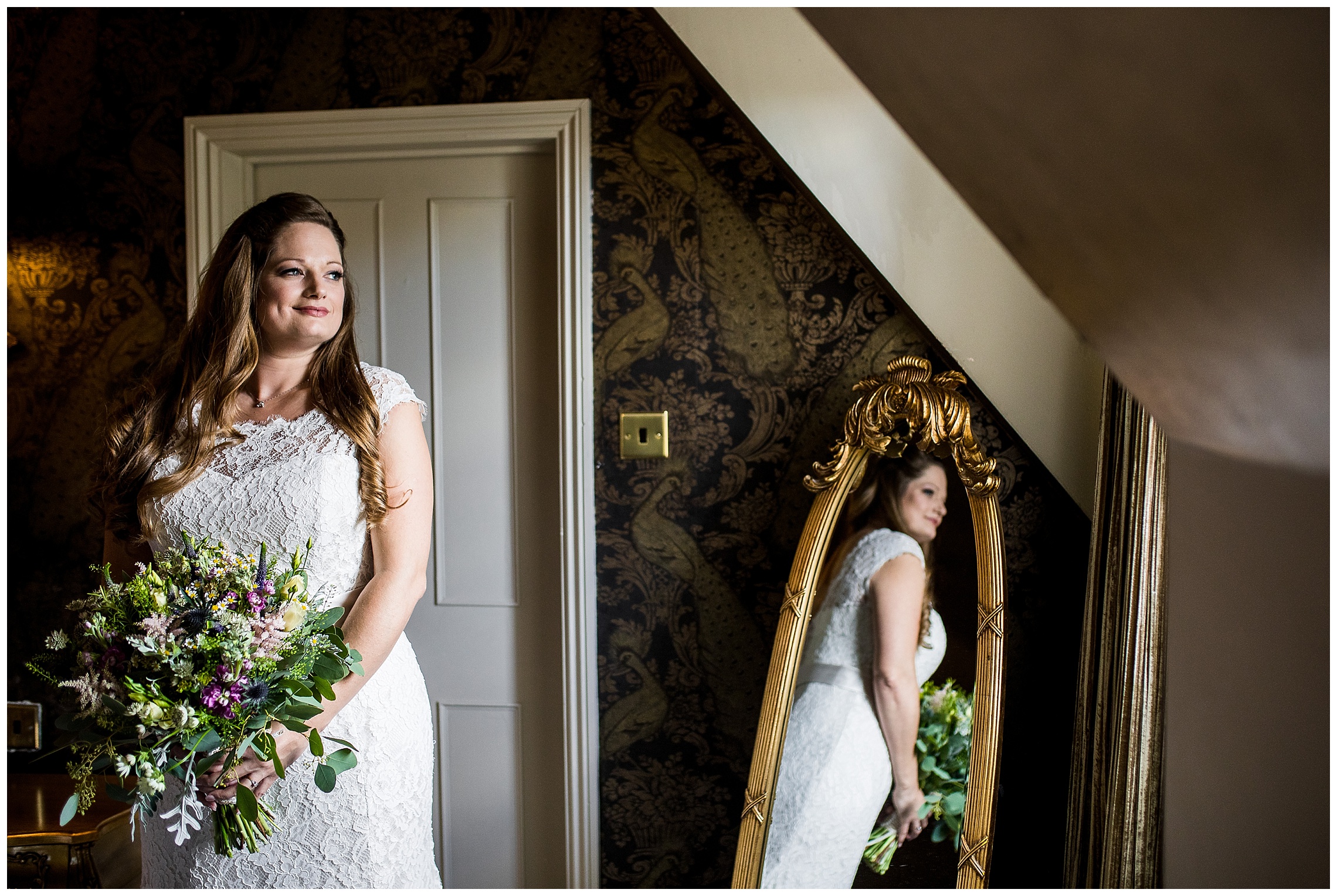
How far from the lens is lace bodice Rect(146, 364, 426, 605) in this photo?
151 cm

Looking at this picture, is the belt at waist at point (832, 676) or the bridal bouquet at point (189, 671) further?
the belt at waist at point (832, 676)

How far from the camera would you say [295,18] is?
2244mm

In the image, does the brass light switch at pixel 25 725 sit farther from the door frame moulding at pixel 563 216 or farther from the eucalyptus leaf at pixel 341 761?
the eucalyptus leaf at pixel 341 761

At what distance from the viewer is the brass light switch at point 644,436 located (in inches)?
86.3

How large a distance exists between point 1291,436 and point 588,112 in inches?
85.1

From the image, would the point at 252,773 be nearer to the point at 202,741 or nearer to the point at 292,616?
the point at 202,741

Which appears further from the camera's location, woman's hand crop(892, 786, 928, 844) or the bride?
woman's hand crop(892, 786, 928, 844)

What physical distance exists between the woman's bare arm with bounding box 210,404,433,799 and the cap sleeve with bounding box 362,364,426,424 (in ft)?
0.04

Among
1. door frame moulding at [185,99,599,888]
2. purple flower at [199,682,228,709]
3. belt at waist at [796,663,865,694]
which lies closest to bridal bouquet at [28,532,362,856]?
purple flower at [199,682,228,709]

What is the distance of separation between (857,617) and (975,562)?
0.94ft

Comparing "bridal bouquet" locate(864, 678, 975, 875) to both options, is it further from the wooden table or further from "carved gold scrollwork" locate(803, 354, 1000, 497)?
the wooden table

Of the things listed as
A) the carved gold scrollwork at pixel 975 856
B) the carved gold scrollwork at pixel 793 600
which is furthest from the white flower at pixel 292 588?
the carved gold scrollwork at pixel 975 856

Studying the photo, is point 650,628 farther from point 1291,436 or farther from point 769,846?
Answer: point 1291,436

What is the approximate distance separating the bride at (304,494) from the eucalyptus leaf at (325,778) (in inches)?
4.9
